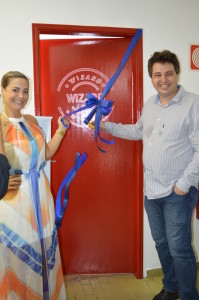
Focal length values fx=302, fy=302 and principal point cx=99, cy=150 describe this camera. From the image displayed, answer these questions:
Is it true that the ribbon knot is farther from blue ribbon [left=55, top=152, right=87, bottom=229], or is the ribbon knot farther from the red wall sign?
the red wall sign

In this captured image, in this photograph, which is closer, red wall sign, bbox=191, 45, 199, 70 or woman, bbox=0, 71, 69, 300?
woman, bbox=0, 71, 69, 300

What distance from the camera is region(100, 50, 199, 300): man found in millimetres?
1873

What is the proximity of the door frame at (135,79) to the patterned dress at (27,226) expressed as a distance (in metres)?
0.64

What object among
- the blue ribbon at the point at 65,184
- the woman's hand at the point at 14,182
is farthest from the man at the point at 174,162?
the woman's hand at the point at 14,182

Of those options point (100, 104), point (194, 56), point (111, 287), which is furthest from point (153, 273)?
point (194, 56)

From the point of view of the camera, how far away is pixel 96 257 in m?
2.73

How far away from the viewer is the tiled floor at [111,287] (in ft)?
7.73

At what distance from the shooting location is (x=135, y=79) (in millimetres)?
2521

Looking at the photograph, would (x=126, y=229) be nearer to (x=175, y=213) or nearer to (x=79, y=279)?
(x=79, y=279)

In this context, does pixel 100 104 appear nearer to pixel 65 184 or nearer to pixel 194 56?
pixel 65 184

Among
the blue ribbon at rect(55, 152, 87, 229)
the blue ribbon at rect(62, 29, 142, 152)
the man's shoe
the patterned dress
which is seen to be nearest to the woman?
the patterned dress

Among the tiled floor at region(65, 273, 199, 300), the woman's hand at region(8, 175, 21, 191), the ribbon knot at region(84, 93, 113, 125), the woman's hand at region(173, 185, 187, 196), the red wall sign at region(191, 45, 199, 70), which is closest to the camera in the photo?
the woman's hand at region(8, 175, 21, 191)

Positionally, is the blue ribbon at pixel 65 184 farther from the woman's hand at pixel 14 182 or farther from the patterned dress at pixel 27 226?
the woman's hand at pixel 14 182

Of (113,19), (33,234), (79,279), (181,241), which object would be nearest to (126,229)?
(79,279)
